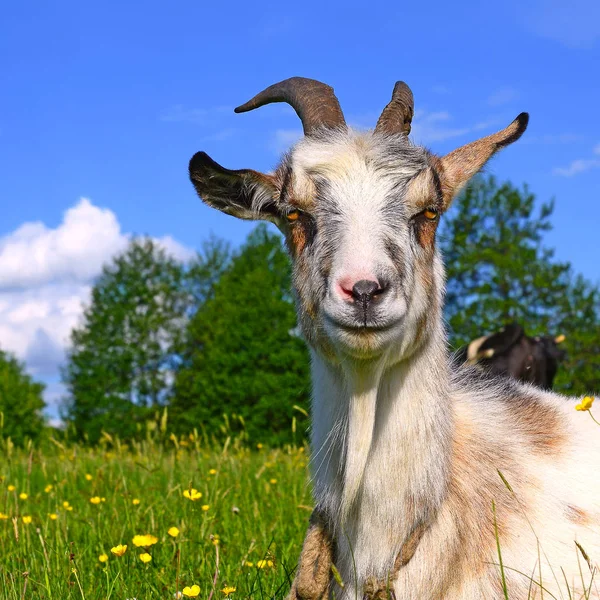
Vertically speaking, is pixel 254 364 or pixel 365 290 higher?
pixel 254 364

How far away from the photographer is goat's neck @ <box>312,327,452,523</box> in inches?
122

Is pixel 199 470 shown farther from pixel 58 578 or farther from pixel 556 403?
pixel 556 403

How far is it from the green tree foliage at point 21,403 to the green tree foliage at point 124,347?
619 centimetres

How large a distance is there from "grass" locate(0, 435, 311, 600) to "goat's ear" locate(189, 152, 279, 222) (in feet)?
5.06

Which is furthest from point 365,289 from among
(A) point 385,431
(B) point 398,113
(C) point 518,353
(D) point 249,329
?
(D) point 249,329

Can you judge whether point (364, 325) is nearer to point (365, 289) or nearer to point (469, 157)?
point (365, 289)

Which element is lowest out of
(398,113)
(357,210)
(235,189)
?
(357,210)

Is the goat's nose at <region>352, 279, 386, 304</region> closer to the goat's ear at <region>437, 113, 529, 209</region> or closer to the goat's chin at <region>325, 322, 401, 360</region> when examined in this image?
the goat's chin at <region>325, 322, 401, 360</region>

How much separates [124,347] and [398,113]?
41.6m

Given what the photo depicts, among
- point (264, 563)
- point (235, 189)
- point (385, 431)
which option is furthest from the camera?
point (264, 563)

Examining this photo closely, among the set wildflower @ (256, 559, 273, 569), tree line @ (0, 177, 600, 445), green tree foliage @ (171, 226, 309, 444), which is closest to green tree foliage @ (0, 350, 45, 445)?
tree line @ (0, 177, 600, 445)

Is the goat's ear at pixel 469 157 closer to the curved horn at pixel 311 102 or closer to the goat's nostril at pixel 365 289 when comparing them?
the curved horn at pixel 311 102

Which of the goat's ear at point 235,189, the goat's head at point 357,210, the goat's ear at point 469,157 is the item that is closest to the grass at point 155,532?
the goat's head at point 357,210

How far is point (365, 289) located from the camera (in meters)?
2.80
